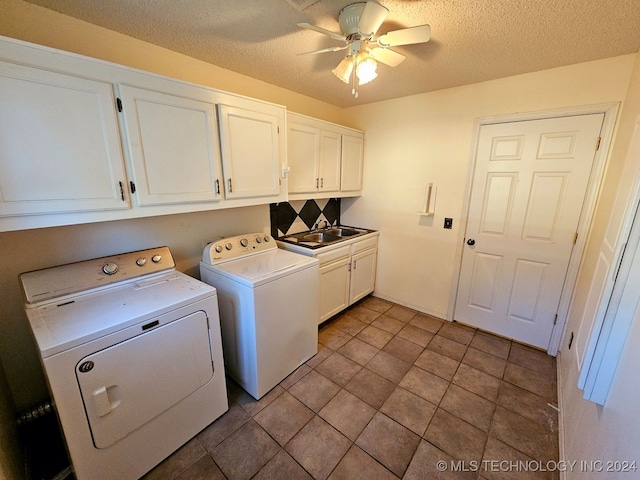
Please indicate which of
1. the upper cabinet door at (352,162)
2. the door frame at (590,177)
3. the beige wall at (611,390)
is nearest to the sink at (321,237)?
the upper cabinet door at (352,162)

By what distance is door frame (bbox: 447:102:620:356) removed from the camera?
5.98 feet

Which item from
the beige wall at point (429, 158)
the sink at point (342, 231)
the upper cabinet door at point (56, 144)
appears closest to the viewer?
the upper cabinet door at point (56, 144)

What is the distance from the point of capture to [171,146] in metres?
1.50

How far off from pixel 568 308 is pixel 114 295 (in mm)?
3311

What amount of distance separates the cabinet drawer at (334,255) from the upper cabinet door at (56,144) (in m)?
1.53

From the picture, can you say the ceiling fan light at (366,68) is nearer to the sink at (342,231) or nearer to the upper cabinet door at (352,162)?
the upper cabinet door at (352,162)

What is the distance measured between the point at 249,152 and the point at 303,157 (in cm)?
65

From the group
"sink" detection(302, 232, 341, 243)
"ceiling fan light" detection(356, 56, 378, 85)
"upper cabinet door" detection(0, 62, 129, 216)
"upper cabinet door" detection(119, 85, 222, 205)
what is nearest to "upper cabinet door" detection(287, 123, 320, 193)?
"sink" detection(302, 232, 341, 243)

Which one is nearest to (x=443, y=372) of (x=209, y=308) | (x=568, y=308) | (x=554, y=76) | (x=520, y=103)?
(x=568, y=308)

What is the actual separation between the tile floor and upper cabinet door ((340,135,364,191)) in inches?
69.4

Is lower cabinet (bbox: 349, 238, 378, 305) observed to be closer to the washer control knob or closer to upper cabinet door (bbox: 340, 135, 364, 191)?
upper cabinet door (bbox: 340, 135, 364, 191)

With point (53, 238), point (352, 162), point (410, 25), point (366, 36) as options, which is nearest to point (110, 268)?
point (53, 238)

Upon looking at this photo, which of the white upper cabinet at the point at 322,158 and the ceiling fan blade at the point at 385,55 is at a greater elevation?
the ceiling fan blade at the point at 385,55

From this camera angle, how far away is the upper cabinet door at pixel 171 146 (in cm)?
136
